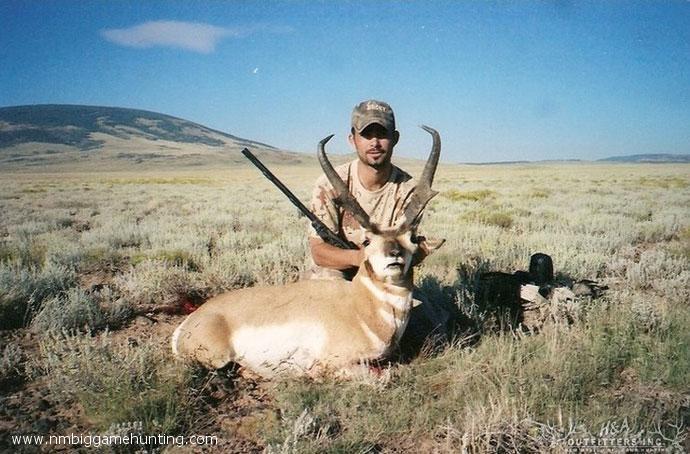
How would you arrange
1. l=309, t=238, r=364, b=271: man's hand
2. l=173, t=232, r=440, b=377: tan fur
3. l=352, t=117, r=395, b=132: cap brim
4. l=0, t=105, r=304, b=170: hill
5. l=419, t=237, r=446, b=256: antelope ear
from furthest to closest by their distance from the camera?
l=0, t=105, r=304, b=170: hill, l=352, t=117, r=395, b=132: cap brim, l=309, t=238, r=364, b=271: man's hand, l=173, t=232, r=440, b=377: tan fur, l=419, t=237, r=446, b=256: antelope ear

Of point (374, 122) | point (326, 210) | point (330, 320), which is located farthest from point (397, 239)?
point (374, 122)

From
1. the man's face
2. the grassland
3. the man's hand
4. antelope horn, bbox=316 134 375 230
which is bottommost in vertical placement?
the grassland

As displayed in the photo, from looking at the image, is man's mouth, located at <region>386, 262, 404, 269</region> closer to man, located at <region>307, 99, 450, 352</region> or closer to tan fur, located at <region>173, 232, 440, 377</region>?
tan fur, located at <region>173, 232, 440, 377</region>

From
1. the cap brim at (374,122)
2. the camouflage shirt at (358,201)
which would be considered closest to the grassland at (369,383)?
the camouflage shirt at (358,201)

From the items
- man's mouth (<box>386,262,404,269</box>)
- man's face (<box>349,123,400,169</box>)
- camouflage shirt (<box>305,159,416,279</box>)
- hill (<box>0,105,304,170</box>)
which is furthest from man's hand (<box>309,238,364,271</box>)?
hill (<box>0,105,304,170</box>)

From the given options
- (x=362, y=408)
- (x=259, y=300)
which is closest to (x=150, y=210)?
(x=259, y=300)

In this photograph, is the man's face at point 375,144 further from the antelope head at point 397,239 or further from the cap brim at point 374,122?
the antelope head at point 397,239

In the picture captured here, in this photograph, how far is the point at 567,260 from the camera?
23.8ft

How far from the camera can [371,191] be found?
5.10 metres

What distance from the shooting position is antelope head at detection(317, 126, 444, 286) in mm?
3414

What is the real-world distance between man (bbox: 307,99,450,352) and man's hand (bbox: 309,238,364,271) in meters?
0.01

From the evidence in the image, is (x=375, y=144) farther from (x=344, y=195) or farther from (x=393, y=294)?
(x=393, y=294)

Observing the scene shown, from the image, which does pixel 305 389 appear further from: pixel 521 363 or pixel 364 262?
pixel 521 363

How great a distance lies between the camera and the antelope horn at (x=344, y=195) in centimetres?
355
